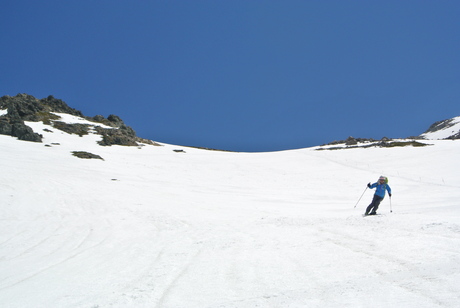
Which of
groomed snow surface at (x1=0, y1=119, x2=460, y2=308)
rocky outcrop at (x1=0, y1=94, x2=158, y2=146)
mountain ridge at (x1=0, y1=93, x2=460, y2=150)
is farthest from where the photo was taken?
mountain ridge at (x1=0, y1=93, x2=460, y2=150)

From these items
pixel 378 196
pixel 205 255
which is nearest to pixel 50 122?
pixel 378 196

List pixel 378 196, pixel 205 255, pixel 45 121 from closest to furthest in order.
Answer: pixel 205 255 < pixel 378 196 < pixel 45 121

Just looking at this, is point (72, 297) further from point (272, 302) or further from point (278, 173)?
point (278, 173)

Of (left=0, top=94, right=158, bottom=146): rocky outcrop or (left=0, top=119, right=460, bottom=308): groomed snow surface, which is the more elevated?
(left=0, top=94, right=158, bottom=146): rocky outcrop

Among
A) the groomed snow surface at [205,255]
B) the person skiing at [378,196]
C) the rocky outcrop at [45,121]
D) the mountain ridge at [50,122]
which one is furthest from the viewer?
the mountain ridge at [50,122]

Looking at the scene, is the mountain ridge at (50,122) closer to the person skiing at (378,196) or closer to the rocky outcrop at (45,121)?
the rocky outcrop at (45,121)

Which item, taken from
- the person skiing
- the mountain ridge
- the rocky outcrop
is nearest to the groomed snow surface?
the person skiing

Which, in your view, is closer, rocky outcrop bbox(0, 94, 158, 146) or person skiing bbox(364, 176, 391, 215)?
person skiing bbox(364, 176, 391, 215)

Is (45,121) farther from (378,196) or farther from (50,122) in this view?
(378,196)

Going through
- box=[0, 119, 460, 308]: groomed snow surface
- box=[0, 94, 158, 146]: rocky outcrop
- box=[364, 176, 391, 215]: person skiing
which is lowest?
box=[0, 119, 460, 308]: groomed snow surface

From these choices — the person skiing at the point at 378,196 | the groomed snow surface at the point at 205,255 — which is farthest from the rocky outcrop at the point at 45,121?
the person skiing at the point at 378,196

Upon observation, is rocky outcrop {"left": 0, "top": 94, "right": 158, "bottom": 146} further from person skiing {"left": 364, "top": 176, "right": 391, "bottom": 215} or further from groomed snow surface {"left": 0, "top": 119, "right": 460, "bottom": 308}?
person skiing {"left": 364, "top": 176, "right": 391, "bottom": 215}

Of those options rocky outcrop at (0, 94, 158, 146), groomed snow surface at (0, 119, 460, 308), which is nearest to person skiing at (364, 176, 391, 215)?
groomed snow surface at (0, 119, 460, 308)

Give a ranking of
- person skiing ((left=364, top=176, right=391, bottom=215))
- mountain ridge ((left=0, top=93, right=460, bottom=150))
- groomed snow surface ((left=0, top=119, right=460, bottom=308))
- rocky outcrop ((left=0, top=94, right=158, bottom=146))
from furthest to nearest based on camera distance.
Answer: mountain ridge ((left=0, top=93, right=460, bottom=150)), rocky outcrop ((left=0, top=94, right=158, bottom=146)), person skiing ((left=364, top=176, right=391, bottom=215)), groomed snow surface ((left=0, top=119, right=460, bottom=308))
